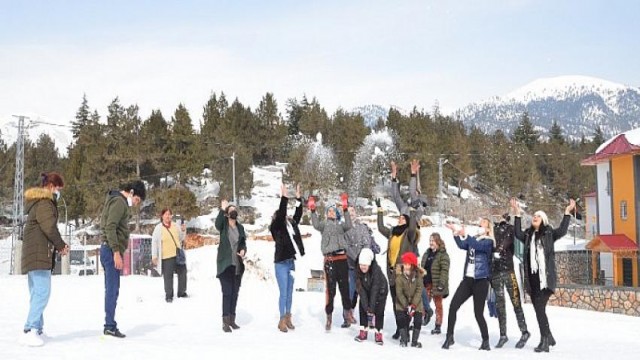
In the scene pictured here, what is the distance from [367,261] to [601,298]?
44.8 ft

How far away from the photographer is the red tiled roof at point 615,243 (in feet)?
92.0

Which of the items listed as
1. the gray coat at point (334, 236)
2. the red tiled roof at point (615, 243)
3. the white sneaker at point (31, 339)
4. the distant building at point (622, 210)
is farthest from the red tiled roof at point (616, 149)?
the white sneaker at point (31, 339)

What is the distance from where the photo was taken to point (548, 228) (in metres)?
8.06

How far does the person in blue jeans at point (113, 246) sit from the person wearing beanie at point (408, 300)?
344cm

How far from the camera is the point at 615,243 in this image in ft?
93.2

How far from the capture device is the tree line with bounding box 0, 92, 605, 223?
156 feet

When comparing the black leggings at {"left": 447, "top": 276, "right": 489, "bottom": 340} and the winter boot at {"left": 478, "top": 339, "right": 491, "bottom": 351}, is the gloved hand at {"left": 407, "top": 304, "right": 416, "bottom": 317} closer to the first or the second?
the black leggings at {"left": 447, "top": 276, "right": 489, "bottom": 340}

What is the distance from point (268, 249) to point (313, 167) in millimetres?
21636

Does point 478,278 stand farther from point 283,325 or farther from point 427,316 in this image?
point 283,325

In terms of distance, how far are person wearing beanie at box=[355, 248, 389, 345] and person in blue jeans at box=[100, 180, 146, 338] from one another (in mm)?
3031

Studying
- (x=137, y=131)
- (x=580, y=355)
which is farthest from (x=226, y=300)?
(x=137, y=131)

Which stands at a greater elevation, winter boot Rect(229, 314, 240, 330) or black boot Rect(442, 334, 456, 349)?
winter boot Rect(229, 314, 240, 330)

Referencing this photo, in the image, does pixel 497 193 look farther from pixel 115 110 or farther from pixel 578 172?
pixel 115 110

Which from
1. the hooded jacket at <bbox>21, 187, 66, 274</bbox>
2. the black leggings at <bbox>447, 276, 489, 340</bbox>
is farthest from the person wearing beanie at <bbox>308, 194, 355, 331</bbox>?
the hooded jacket at <bbox>21, 187, 66, 274</bbox>
